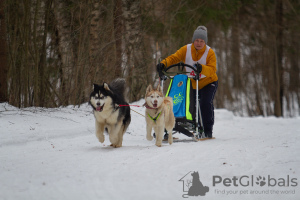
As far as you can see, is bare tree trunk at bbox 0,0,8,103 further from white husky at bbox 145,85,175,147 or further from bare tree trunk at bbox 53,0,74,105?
white husky at bbox 145,85,175,147

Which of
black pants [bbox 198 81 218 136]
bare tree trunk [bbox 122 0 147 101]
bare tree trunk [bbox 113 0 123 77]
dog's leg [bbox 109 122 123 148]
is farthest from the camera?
bare tree trunk [bbox 122 0 147 101]

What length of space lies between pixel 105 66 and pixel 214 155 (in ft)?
18.6

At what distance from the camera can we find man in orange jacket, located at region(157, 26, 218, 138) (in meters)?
6.87

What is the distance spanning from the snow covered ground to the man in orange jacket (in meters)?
1.40

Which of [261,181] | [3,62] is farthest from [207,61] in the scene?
[3,62]

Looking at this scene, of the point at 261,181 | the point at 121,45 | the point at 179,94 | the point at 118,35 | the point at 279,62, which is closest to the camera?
the point at 261,181

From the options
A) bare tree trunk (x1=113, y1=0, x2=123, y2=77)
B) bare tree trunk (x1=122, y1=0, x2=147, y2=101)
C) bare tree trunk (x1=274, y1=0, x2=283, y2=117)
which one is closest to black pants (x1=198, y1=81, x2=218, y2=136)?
bare tree trunk (x1=113, y1=0, x2=123, y2=77)

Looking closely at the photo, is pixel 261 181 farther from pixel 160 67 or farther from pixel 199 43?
pixel 199 43

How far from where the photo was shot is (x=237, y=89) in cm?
2152

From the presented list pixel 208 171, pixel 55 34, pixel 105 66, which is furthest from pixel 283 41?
pixel 208 171

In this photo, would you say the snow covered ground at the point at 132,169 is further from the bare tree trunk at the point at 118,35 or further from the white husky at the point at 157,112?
the bare tree trunk at the point at 118,35

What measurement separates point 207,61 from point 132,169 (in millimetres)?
3516

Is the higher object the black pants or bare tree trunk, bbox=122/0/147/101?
bare tree trunk, bbox=122/0/147/101

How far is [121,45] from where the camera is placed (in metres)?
10.7
